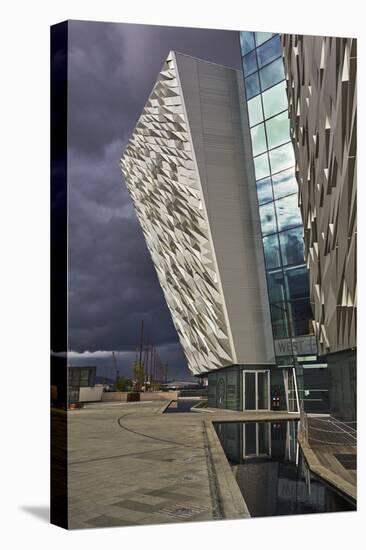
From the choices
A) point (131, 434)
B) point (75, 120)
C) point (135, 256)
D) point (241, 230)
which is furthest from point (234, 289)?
point (75, 120)

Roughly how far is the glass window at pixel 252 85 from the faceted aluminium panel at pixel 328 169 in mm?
691

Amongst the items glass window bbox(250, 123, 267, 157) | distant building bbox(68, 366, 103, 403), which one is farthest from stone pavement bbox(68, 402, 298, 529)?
glass window bbox(250, 123, 267, 157)

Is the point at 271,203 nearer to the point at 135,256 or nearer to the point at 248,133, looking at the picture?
the point at 248,133

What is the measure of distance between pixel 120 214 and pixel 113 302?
131 centimetres

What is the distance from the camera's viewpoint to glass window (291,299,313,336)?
39.0 ft

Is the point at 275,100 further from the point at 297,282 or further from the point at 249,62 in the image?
the point at 297,282

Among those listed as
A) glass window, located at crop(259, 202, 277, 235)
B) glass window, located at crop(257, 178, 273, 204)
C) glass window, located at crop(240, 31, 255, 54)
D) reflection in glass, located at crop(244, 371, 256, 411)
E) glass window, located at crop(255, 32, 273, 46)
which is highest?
glass window, located at crop(255, 32, 273, 46)

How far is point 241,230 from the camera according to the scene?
11.8 meters

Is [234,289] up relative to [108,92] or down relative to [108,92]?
down

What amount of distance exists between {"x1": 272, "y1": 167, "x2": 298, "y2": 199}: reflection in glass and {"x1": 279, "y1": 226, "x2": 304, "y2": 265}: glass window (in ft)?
2.42

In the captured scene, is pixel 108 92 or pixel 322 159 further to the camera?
pixel 322 159

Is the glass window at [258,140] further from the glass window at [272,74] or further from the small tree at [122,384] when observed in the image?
the small tree at [122,384]

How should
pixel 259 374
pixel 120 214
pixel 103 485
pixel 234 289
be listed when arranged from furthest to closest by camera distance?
pixel 234 289 < pixel 259 374 < pixel 120 214 < pixel 103 485

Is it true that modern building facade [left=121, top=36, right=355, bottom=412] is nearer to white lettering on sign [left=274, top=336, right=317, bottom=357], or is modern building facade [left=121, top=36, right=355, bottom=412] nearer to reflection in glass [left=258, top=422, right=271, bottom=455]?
white lettering on sign [left=274, top=336, right=317, bottom=357]
